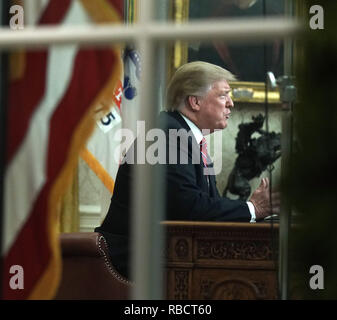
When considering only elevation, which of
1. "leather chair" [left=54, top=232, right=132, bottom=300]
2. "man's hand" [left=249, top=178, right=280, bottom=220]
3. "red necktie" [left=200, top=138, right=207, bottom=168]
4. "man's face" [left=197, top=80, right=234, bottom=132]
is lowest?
"leather chair" [left=54, top=232, right=132, bottom=300]

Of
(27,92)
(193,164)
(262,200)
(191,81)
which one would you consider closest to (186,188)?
(193,164)

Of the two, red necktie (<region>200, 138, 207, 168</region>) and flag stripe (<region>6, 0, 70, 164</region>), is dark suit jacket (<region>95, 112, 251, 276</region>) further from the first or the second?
flag stripe (<region>6, 0, 70, 164</region>)

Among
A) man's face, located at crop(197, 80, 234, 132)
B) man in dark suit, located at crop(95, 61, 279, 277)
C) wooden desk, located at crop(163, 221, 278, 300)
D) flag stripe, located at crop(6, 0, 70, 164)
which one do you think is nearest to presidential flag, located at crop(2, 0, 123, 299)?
flag stripe, located at crop(6, 0, 70, 164)

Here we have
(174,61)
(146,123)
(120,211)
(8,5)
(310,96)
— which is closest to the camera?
(310,96)

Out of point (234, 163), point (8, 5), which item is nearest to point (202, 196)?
point (234, 163)

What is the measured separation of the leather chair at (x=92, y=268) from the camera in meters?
1.70

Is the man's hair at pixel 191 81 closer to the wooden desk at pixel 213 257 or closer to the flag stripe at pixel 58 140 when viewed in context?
the wooden desk at pixel 213 257

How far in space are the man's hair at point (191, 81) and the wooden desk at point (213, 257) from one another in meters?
0.32

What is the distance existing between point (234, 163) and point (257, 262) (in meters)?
0.60

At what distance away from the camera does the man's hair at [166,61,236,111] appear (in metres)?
1.60

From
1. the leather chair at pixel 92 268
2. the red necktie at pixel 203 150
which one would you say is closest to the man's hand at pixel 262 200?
the red necktie at pixel 203 150

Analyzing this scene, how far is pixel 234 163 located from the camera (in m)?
2.08

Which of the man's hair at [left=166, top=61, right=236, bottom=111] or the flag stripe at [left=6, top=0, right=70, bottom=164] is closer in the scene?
the flag stripe at [left=6, top=0, right=70, bottom=164]

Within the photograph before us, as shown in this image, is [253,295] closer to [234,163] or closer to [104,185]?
[234,163]
